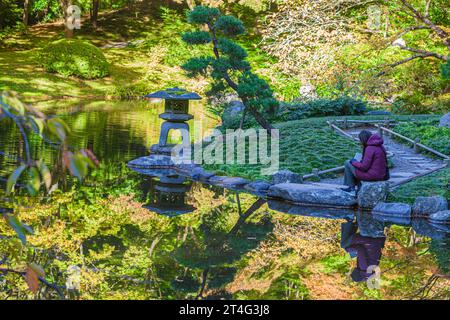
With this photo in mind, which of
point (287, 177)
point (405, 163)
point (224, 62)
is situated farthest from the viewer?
point (224, 62)

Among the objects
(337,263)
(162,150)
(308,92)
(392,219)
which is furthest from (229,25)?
(308,92)

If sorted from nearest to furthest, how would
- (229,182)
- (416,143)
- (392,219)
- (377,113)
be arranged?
(392,219) < (229,182) < (416,143) < (377,113)

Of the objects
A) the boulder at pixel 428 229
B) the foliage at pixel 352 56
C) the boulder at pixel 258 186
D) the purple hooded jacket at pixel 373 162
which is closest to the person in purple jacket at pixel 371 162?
the purple hooded jacket at pixel 373 162

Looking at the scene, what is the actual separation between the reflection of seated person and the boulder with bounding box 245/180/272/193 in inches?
96.0

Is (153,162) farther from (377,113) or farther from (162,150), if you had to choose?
(377,113)

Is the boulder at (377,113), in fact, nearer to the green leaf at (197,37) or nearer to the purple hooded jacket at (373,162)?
the green leaf at (197,37)

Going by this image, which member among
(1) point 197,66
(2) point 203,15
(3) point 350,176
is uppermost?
(2) point 203,15

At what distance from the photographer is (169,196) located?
10.6 meters

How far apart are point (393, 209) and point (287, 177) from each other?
189 cm

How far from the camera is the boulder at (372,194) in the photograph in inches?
392

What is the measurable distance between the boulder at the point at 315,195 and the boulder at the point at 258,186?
58 cm
